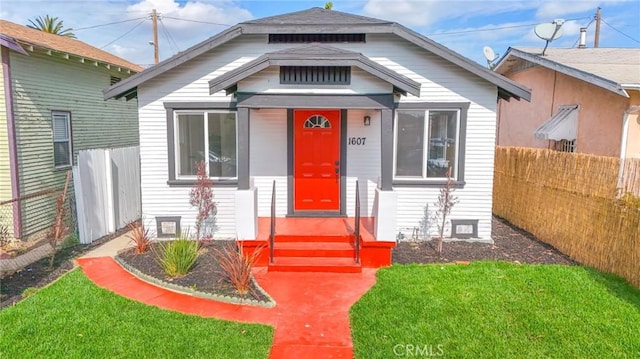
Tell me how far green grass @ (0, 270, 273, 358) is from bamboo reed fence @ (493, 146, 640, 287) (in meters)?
5.18

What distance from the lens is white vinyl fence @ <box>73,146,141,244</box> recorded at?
8.36m

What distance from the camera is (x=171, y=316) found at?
496 centimetres

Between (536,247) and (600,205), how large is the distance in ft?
5.37

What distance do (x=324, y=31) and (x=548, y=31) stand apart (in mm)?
7273

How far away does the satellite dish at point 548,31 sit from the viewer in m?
11.2

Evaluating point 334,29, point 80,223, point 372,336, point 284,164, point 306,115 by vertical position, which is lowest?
point 372,336

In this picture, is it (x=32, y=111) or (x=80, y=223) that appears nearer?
(x=80, y=223)

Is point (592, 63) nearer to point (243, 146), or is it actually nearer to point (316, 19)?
point (316, 19)

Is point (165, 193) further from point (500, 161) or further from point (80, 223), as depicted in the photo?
point (500, 161)

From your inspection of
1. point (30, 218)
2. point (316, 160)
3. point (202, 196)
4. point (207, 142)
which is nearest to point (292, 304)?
point (202, 196)

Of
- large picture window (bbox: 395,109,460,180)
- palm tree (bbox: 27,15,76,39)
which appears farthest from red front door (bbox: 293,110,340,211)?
palm tree (bbox: 27,15,76,39)

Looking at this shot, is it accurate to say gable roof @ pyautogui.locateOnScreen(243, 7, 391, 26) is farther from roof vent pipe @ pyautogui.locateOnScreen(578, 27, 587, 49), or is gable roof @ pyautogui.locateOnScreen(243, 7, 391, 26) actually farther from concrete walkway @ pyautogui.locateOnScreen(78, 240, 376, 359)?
roof vent pipe @ pyautogui.locateOnScreen(578, 27, 587, 49)

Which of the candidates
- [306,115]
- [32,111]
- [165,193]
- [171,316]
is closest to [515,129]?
[306,115]

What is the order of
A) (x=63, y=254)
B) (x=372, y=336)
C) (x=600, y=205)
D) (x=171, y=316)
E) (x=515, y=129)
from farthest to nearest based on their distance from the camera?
(x=515, y=129) < (x=63, y=254) < (x=600, y=205) < (x=171, y=316) < (x=372, y=336)
